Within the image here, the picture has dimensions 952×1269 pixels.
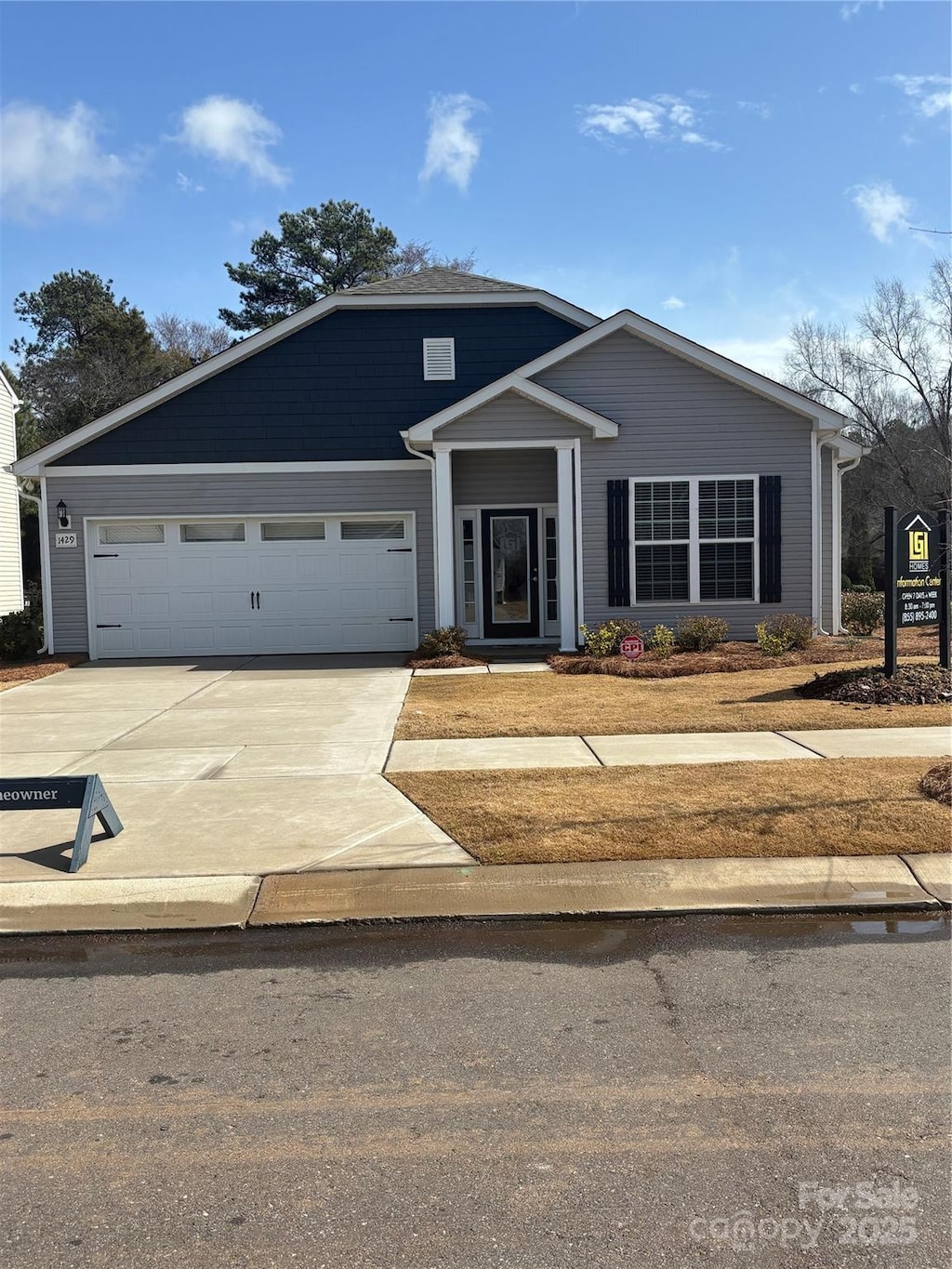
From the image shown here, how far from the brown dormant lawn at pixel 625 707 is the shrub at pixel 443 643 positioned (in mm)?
1878

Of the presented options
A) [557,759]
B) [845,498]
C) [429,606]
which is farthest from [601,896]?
[845,498]

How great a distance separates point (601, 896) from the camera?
5578mm

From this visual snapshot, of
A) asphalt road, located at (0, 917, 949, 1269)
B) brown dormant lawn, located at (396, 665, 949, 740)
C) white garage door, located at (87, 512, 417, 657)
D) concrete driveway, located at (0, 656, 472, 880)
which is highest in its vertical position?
white garage door, located at (87, 512, 417, 657)

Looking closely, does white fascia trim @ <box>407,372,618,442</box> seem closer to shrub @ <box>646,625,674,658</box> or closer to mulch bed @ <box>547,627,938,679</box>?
shrub @ <box>646,625,674,658</box>

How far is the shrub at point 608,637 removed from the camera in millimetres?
15156

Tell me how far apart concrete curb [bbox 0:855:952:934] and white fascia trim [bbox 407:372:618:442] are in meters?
10.7

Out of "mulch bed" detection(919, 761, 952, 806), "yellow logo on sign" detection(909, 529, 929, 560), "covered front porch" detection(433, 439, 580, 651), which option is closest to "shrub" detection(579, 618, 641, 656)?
"covered front porch" detection(433, 439, 580, 651)

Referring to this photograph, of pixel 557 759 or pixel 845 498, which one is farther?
pixel 845 498

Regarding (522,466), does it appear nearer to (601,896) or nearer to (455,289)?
(455,289)

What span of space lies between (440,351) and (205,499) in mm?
4821

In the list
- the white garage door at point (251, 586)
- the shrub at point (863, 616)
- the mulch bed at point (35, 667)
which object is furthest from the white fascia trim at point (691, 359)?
the mulch bed at point (35, 667)

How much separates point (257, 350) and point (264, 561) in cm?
367

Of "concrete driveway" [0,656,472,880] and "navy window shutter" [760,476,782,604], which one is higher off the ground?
"navy window shutter" [760,476,782,604]

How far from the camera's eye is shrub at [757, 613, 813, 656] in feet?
47.3
